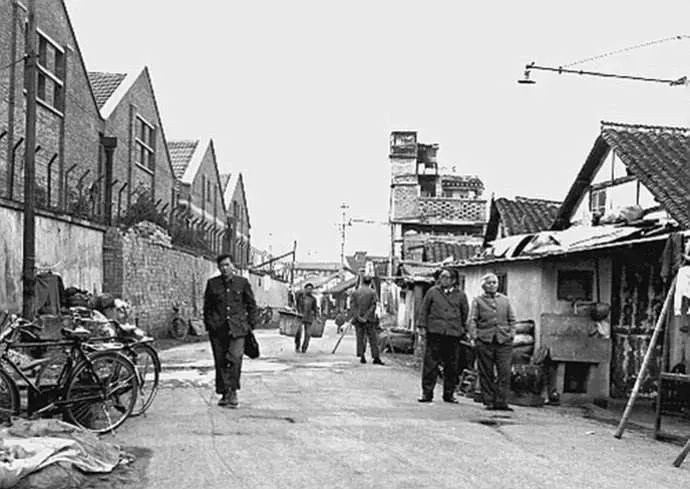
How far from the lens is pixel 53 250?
1814 cm

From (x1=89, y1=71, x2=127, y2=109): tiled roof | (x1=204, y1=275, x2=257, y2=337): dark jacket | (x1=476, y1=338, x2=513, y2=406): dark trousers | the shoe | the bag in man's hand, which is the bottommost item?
the shoe

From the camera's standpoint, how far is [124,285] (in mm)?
23766

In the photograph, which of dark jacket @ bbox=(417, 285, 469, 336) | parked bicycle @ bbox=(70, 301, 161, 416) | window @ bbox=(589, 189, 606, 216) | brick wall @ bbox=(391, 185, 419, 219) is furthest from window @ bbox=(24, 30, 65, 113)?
brick wall @ bbox=(391, 185, 419, 219)

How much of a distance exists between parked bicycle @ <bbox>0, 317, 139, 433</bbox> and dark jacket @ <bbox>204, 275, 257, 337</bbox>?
6.99 ft

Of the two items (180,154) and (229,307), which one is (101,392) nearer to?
(229,307)

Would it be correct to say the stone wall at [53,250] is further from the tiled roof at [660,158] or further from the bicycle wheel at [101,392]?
the tiled roof at [660,158]

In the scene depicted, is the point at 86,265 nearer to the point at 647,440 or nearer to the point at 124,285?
the point at 124,285

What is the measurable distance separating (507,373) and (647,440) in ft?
8.58

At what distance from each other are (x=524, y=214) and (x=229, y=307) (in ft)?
52.0

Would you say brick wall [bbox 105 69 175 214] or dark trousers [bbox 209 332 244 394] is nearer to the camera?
dark trousers [bbox 209 332 244 394]

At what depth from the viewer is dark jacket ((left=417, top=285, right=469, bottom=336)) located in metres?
13.1

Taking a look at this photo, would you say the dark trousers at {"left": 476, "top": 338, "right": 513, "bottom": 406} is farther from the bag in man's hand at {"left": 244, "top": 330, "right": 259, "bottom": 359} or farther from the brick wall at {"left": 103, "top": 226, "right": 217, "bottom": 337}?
the brick wall at {"left": 103, "top": 226, "right": 217, "bottom": 337}

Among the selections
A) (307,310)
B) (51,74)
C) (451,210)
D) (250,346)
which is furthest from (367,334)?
(451,210)

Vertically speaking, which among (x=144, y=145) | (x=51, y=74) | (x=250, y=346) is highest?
(x=51, y=74)
